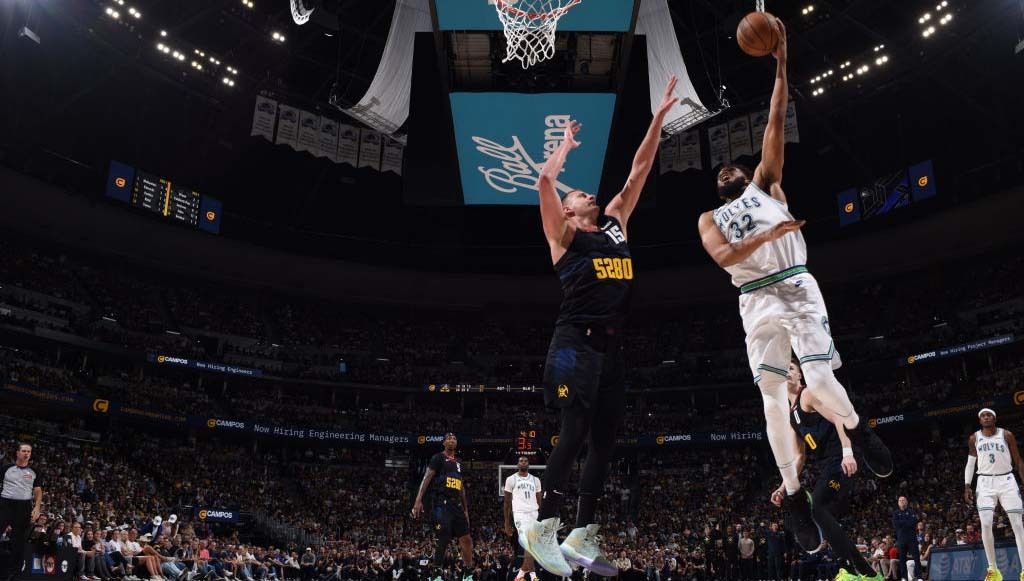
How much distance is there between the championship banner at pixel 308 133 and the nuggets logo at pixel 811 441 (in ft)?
79.9

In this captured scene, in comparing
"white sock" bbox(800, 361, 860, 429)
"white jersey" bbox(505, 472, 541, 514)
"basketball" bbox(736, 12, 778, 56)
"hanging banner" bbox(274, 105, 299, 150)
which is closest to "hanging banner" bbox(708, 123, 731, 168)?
"hanging banner" bbox(274, 105, 299, 150)

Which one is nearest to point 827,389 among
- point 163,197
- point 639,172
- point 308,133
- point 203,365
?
point 639,172

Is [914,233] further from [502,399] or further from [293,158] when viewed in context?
[293,158]

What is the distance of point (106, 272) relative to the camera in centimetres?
3850

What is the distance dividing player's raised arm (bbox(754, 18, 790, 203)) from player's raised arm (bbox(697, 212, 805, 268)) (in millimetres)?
499

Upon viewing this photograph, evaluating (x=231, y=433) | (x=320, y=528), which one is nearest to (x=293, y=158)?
(x=231, y=433)

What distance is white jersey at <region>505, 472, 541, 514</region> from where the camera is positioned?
1417 cm

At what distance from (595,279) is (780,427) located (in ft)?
6.99

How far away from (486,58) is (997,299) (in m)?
28.4

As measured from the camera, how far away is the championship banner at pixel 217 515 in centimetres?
3030

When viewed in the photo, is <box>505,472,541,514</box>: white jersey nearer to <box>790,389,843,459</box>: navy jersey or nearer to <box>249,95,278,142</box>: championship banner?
<box>790,389,843,459</box>: navy jersey

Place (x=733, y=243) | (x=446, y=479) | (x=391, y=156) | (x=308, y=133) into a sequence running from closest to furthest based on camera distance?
(x=733, y=243)
(x=446, y=479)
(x=308, y=133)
(x=391, y=156)

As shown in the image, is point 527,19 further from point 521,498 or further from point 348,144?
point 348,144

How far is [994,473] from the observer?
10.1m
